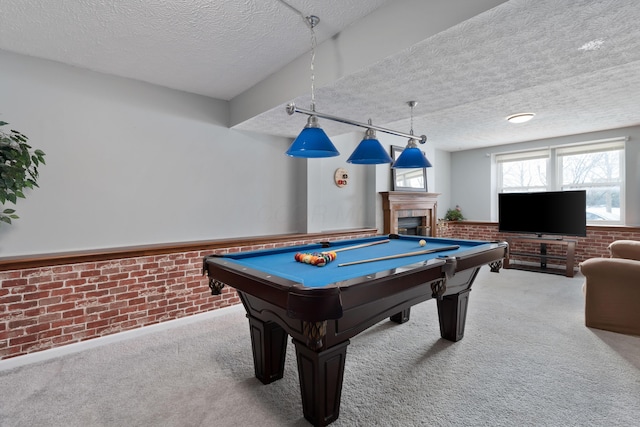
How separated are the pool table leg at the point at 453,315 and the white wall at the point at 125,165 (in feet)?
8.15

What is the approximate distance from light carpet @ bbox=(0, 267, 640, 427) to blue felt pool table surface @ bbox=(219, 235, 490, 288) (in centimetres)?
81

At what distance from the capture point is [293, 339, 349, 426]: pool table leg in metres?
1.68

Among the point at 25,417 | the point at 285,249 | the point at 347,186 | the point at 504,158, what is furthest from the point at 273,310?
the point at 504,158

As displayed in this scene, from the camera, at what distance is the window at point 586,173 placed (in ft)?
17.6

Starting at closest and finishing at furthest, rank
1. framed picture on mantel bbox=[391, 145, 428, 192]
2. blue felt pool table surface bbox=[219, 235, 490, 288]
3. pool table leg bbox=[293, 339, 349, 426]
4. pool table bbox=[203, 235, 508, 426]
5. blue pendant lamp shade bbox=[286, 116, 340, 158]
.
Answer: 1. pool table bbox=[203, 235, 508, 426]
2. pool table leg bbox=[293, 339, 349, 426]
3. blue felt pool table surface bbox=[219, 235, 490, 288]
4. blue pendant lamp shade bbox=[286, 116, 340, 158]
5. framed picture on mantel bbox=[391, 145, 428, 192]

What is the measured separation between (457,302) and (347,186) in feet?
9.34

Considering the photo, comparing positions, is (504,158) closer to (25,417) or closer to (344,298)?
(344,298)

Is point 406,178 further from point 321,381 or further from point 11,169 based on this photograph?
point 11,169

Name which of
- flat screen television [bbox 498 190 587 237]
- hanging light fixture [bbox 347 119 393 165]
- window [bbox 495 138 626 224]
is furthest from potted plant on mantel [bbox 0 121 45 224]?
window [bbox 495 138 626 224]

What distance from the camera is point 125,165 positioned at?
3.25 meters

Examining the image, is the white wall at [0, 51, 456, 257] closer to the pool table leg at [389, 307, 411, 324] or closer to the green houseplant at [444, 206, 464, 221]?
the pool table leg at [389, 307, 411, 324]

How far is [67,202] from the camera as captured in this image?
9.61ft

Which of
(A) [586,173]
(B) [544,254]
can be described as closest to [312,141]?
(B) [544,254]

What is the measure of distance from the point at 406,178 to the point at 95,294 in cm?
488
